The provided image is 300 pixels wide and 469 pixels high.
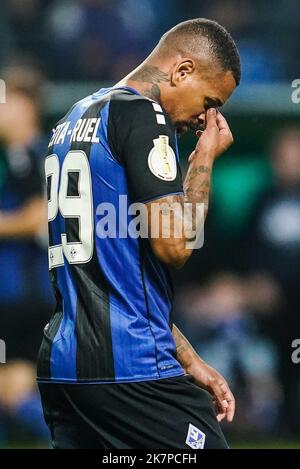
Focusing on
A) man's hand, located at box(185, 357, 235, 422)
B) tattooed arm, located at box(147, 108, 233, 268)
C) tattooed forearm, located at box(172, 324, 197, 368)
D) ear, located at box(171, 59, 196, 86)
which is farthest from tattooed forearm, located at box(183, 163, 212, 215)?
man's hand, located at box(185, 357, 235, 422)

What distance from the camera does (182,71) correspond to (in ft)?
12.2

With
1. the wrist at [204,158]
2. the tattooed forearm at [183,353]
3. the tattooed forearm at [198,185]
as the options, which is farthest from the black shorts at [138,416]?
the wrist at [204,158]

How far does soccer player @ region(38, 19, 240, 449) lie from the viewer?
3301mm

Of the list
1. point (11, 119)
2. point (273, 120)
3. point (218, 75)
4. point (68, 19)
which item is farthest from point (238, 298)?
point (218, 75)

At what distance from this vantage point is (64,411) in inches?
134

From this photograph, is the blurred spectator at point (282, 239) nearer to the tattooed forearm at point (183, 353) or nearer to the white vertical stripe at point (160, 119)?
the tattooed forearm at point (183, 353)

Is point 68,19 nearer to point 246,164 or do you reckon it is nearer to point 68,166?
point 246,164

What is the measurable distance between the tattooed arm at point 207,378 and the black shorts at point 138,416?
41 centimetres

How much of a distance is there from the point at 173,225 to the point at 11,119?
4823mm

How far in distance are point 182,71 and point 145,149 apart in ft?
1.88

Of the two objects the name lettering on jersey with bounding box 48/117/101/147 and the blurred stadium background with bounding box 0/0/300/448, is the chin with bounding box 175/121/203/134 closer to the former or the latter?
the name lettering on jersey with bounding box 48/117/101/147

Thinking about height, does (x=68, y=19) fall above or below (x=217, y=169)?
above

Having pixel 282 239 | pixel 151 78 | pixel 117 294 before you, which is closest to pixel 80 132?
pixel 151 78

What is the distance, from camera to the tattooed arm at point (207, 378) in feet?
12.5
